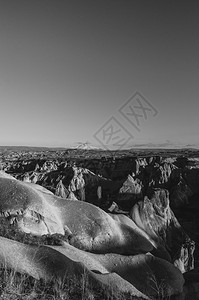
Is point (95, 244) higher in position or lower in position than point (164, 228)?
higher

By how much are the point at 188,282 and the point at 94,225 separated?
5141 millimetres

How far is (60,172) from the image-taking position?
188 feet

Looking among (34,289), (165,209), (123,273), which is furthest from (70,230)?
(165,209)

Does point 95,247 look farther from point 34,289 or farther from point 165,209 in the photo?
point 165,209

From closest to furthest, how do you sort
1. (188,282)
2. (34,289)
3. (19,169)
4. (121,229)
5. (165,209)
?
(34,289), (188,282), (121,229), (165,209), (19,169)

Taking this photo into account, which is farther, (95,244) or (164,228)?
(164,228)

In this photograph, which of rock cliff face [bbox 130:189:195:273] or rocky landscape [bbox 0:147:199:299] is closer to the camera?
rocky landscape [bbox 0:147:199:299]

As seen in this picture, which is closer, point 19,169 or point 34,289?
point 34,289

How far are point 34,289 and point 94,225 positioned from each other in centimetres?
981

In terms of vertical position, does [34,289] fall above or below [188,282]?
above

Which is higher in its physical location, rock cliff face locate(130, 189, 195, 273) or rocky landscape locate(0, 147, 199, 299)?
rocky landscape locate(0, 147, 199, 299)

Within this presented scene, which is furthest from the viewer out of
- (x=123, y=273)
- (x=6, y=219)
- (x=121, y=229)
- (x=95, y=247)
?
(x=121, y=229)

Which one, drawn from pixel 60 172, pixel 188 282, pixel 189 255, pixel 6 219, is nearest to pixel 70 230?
pixel 6 219

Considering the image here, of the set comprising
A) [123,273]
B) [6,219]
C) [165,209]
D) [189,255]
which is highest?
[6,219]
